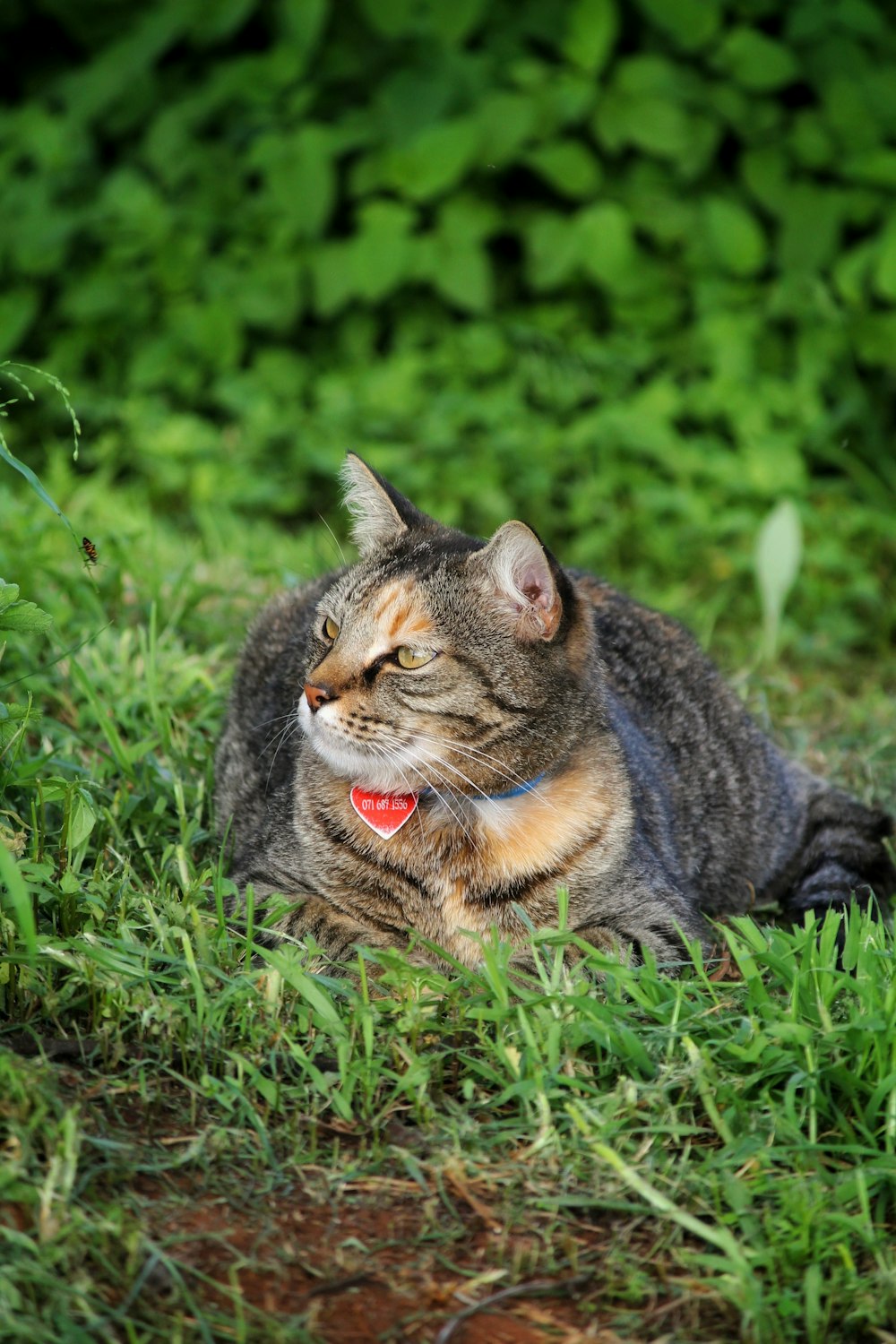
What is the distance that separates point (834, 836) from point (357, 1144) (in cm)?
188

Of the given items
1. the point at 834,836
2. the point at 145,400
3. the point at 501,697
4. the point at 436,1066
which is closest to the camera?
the point at 436,1066

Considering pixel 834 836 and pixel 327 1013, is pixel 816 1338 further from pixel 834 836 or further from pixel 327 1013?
pixel 834 836

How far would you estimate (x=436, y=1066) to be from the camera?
2.41 m

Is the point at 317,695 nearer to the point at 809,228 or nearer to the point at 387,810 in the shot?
the point at 387,810

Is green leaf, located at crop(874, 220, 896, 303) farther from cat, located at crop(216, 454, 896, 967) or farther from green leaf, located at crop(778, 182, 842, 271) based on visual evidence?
cat, located at crop(216, 454, 896, 967)

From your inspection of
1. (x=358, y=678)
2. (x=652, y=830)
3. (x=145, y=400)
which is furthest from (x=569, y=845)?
(x=145, y=400)

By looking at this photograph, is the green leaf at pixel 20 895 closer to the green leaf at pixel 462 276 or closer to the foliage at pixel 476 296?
the foliage at pixel 476 296

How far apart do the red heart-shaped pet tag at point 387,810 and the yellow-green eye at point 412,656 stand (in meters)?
0.26

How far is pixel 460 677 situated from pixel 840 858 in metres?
1.33

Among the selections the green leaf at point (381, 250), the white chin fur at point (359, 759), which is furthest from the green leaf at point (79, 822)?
the green leaf at point (381, 250)

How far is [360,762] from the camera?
2.87 metres

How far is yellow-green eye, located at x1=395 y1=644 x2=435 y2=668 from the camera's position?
2.89m

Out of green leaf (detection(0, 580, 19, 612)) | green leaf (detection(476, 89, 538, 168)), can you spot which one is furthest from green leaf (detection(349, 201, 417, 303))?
green leaf (detection(0, 580, 19, 612))

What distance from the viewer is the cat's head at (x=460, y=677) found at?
284 cm
